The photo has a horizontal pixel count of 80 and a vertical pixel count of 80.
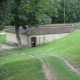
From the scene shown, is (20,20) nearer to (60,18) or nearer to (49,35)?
(49,35)

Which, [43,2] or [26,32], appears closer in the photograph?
[43,2]

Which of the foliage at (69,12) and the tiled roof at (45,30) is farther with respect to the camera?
the foliage at (69,12)

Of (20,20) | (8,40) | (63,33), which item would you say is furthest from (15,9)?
(8,40)

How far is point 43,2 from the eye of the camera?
15320 mm

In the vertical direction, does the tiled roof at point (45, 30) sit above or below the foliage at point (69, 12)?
below

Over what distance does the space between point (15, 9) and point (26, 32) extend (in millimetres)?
13032

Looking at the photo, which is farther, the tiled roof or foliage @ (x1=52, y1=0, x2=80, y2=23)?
foliage @ (x1=52, y1=0, x2=80, y2=23)

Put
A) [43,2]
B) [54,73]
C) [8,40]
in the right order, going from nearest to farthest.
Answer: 1. [43,2]
2. [54,73]
3. [8,40]

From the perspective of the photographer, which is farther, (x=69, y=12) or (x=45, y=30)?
(x=69, y=12)

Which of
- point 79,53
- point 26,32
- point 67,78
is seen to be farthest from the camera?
point 26,32

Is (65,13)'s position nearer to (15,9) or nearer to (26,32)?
(26,32)

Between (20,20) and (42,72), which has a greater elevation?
(20,20)

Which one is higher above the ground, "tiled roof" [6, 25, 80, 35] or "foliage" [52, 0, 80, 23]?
"foliage" [52, 0, 80, 23]

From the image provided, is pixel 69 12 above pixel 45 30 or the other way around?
above
